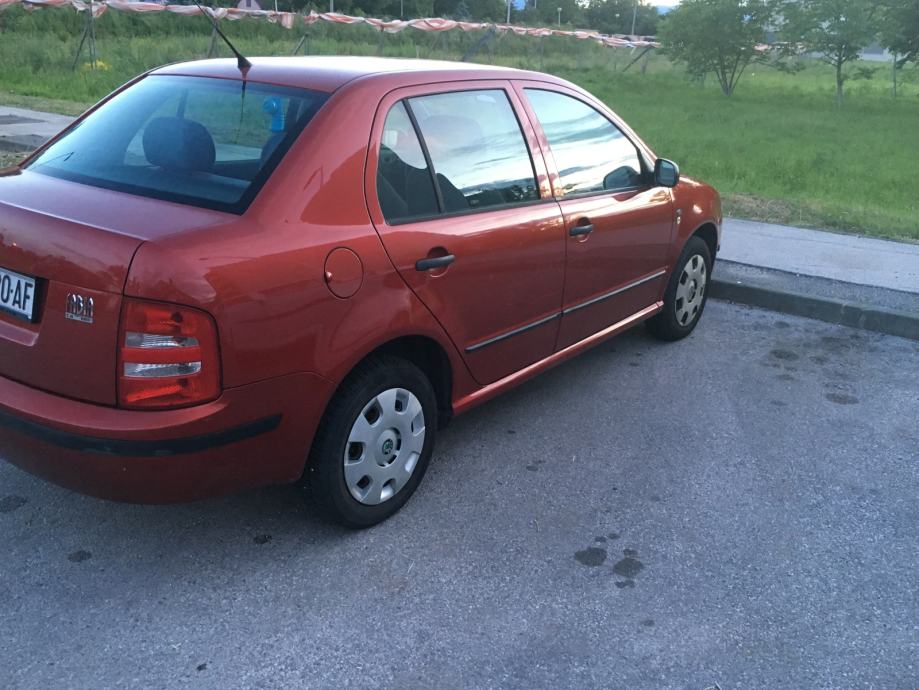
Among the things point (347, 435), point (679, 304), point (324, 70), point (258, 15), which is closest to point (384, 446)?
point (347, 435)

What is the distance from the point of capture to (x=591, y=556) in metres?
3.24

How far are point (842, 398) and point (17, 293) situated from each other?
414 centimetres

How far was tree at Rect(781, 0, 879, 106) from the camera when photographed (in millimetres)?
24188

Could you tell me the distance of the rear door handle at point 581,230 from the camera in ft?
13.5

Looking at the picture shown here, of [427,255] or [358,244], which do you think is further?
[427,255]

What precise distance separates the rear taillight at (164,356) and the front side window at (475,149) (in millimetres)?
1234

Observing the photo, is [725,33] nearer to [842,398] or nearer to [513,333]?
[842,398]

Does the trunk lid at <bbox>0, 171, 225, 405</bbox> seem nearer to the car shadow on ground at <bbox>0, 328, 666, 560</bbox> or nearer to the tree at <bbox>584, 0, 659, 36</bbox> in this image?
the car shadow on ground at <bbox>0, 328, 666, 560</bbox>

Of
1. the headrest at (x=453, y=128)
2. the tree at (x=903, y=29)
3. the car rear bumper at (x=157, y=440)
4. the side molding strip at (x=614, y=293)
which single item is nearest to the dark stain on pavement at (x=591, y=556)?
the car rear bumper at (x=157, y=440)

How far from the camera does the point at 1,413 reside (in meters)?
2.76

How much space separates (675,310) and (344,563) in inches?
120

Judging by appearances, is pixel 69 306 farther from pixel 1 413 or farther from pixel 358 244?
pixel 358 244

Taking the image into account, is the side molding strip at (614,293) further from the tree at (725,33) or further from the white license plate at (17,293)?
the tree at (725,33)

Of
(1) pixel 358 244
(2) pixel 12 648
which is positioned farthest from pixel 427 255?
(2) pixel 12 648
